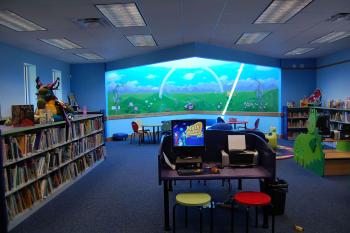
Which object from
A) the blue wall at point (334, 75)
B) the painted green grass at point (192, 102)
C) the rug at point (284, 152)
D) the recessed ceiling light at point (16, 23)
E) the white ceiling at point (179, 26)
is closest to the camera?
the white ceiling at point (179, 26)

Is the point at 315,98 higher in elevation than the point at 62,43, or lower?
lower

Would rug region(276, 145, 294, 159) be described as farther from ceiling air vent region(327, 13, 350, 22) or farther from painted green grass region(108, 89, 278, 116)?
ceiling air vent region(327, 13, 350, 22)

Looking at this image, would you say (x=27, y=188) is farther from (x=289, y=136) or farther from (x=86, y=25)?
(x=289, y=136)

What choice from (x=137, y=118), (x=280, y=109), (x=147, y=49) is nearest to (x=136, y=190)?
(x=147, y=49)

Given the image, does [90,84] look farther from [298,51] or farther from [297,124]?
[297,124]

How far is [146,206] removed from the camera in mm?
4266

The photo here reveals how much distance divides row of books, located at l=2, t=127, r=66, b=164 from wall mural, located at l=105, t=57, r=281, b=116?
6267 millimetres

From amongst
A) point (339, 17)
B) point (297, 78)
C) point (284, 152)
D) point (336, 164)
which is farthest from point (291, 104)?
point (339, 17)

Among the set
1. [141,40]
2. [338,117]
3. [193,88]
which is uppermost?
[141,40]

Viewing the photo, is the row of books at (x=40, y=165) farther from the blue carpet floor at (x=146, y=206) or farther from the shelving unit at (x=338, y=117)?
the shelving unit at (x=338, y=117)

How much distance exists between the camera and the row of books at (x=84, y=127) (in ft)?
18.6

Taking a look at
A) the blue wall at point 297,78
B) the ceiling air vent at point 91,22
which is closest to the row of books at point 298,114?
the blue wall at point 297,78

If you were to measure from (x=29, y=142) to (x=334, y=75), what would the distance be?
361 inches

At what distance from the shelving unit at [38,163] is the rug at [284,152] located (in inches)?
199
